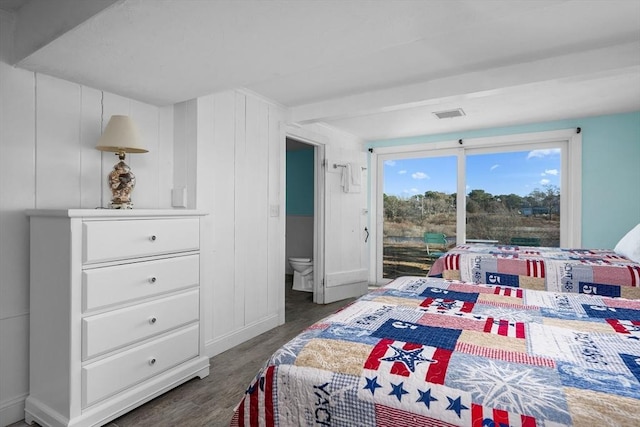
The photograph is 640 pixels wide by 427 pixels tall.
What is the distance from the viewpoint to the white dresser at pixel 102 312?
1.75 meters

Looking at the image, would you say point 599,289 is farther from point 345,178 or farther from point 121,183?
point 121,183

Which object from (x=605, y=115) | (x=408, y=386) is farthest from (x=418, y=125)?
(x=408, y=386)

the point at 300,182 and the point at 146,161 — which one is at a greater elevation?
the point at 300,182

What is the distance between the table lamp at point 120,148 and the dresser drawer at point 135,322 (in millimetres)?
649

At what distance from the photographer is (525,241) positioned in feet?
14.6

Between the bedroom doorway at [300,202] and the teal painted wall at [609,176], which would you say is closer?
the teal painted wall at [609,176]

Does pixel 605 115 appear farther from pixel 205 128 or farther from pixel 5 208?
pixel 5 208

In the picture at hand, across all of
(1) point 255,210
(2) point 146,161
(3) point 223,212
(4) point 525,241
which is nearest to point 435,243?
(4) point 525,241

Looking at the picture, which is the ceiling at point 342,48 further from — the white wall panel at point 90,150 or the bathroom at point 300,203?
the bathroom at point 300,203

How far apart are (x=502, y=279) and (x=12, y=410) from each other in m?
3.38

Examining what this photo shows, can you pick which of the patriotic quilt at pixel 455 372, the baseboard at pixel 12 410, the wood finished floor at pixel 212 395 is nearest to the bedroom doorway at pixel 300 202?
the wood finished floor at pixel 212 395

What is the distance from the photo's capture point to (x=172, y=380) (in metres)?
2.20

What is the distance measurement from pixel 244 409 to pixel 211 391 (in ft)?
4.17

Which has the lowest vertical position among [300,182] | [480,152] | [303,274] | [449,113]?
[303,274]
